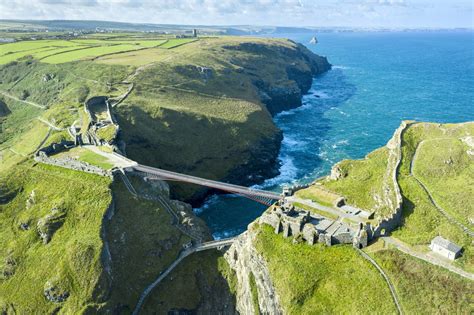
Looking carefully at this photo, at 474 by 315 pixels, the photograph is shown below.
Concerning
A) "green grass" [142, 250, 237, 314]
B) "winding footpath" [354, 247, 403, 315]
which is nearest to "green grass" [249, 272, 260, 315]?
"green grass" [142, 250, 237, 314]

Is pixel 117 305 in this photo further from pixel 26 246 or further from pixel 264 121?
pixel 264 121

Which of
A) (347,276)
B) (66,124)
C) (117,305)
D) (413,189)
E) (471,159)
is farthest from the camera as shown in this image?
(66,124)

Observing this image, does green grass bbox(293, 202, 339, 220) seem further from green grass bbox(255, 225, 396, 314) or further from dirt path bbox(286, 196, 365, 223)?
green grass bbox(255, 225, 396, 314)

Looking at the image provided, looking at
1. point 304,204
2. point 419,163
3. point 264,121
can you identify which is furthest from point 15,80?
point 419,163

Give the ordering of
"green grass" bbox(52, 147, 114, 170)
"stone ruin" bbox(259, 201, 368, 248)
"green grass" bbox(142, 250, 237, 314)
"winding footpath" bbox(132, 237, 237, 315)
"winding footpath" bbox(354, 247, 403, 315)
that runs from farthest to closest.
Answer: "green grass" bbox(52, 147, 114, 170), "winding footpath" bbox(132, 237, 237, 315), "green grass" bbox(142, 250, 237, 314), "stone ruin" bbox(259, 201, 368, 248), "winding footpath" bbox(354, 247, 403, 315)

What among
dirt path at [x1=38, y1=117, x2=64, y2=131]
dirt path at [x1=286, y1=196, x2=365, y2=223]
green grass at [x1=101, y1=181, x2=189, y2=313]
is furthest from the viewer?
dirt path at [x1=38, y1=117, x2=64, y2=131]

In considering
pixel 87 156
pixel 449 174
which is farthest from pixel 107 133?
pixel 449 174
